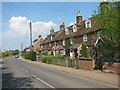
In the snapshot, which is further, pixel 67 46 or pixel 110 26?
pixel 67 46

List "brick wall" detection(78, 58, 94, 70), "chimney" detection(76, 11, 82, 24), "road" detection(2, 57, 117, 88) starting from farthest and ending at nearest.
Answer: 1. "chimney" detection(76, 11, 82, 24)
2. "brick wall" detection(78, 58, 94, 70)
3. "road" detection(2, 57, 117, 88)

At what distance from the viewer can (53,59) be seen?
41031 millimetres

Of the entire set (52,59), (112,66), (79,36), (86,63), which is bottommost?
(112,66)

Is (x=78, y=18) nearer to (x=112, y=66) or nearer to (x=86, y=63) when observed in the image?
(x=86, y=63)

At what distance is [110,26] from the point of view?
19578 millimetres

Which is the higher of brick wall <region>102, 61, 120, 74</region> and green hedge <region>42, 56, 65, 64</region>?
green hedge <region>42, 56, 65, 64</region>

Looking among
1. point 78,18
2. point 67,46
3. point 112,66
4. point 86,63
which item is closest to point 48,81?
point 112,66

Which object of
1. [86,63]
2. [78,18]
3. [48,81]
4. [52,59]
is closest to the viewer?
[48,81]

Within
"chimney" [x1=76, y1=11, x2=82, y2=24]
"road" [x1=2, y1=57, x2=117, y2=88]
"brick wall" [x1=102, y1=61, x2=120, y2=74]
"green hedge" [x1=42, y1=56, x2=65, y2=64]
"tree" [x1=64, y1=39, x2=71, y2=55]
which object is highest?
"chimney" [x1=76, y1=11, x2=82, y2=24]

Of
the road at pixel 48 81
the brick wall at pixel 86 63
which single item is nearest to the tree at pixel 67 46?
the brick wall at pixel 86 63

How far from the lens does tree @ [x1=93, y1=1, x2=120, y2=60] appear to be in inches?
762

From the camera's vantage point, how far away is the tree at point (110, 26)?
1936cm

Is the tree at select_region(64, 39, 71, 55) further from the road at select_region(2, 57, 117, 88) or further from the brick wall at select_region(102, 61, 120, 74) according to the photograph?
the brick wall at select_region(102, 61, 120, 74)

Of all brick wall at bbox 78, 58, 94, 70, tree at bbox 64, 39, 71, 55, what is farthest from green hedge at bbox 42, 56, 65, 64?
brick wall at bbox 78, 58, 94, 70
